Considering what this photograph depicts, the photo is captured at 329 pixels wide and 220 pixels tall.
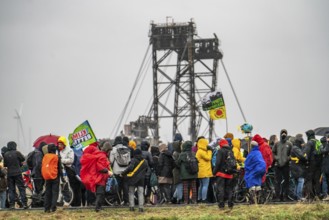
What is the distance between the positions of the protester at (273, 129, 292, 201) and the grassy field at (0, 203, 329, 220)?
188 centimetres

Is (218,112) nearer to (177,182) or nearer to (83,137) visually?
(177,182)

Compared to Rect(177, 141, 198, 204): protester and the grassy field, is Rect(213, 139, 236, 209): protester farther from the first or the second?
Rect(177, 141, 198, 204): protester

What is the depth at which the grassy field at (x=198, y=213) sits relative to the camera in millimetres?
19078

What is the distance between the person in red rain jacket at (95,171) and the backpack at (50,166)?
0.72m

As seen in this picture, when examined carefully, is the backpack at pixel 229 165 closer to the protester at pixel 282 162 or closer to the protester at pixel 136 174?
the protester at pixel 136 174

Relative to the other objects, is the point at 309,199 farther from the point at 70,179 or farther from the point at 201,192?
the point at 70,179

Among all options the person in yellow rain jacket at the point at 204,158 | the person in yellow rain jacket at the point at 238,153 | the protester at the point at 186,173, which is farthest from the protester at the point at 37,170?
the person in yellow rain jacket at the point at 238,153

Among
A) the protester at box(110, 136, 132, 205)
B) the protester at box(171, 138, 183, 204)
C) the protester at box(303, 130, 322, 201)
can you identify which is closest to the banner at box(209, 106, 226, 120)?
the protester at box(171, 138, 183, 204)

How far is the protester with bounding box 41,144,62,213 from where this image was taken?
20.5 m

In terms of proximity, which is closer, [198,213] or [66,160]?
[198,213]

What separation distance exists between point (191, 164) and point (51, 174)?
429 cm

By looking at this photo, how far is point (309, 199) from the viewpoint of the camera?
74.4ft

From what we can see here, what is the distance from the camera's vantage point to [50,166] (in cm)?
2052

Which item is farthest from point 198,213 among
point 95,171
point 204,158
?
point 204,158
